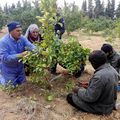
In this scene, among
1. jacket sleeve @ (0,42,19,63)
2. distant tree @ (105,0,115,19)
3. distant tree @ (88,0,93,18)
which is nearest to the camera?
jacket sleeve @ (0,42,19,63)

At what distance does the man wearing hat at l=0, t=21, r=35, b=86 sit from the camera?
5559 millimetres

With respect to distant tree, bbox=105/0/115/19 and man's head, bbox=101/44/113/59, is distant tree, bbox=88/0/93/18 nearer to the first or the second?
distant tree, bbox=105/0/115/19

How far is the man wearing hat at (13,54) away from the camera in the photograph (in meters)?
5.56

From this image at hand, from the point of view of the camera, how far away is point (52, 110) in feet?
16.5

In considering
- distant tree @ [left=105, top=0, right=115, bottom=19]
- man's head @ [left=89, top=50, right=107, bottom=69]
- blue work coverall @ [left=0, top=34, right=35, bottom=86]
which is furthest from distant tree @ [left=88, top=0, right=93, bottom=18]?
man's head @ [left=89, top=50, right=107, bottom=69]

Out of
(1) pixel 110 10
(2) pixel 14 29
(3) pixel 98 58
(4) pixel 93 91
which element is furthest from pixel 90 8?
(4) pixel 93 91

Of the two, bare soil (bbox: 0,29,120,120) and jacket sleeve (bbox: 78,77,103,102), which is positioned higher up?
jacket sleeve (bbox: 78,77,103,102)

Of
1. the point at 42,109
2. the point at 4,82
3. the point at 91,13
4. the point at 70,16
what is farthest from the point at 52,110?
the point at 91,13

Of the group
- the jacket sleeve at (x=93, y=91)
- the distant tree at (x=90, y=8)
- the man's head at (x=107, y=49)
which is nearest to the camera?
the jacket sleeve at (x=93, y=91)

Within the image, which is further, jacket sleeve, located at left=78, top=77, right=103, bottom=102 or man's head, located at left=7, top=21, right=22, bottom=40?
man's head, located at left=7, top=21, right=22, bottom=40

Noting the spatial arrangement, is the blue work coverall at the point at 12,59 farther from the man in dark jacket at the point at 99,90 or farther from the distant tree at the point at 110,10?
the distant tree at the point at 110,10

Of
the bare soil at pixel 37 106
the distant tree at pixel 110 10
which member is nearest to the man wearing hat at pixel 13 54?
the bare soil at pixel 37 106

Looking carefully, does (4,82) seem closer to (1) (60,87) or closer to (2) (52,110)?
(1) (60,87)

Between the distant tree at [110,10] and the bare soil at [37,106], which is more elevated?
the bare soil at [37,106]
